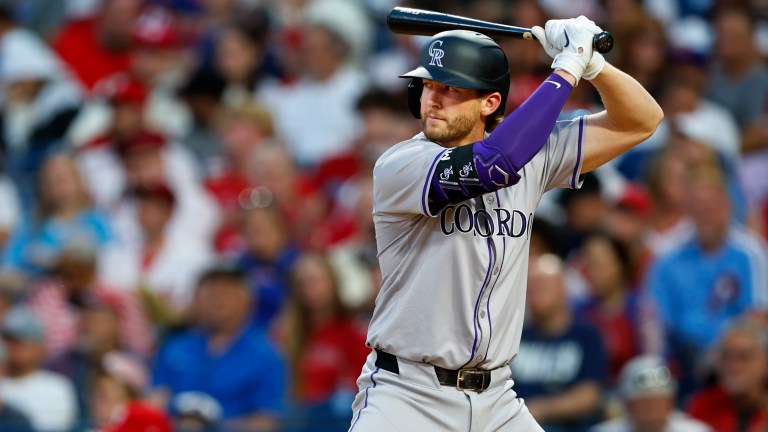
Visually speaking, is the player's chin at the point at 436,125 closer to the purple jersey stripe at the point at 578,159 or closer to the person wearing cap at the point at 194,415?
the purple jersey stripe at the point at 578,159

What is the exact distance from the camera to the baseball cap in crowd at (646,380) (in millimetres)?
6105

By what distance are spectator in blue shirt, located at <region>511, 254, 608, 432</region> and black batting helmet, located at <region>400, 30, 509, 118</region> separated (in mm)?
2884

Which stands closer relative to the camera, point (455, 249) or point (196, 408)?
point (455, 249)

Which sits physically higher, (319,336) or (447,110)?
(319,336)

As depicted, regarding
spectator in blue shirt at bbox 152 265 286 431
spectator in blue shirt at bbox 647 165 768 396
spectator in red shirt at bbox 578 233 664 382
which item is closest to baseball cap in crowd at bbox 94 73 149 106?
spectator in blue shirt at bbox 152 265 286 431

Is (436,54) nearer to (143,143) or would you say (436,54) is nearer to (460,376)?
(460,376)

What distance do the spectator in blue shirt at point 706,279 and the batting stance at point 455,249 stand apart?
3.22m

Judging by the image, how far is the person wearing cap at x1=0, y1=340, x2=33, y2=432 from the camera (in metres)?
6.32

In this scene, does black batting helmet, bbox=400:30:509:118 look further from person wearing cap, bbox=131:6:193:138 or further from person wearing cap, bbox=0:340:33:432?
person wearing cap, bbox=131:6:193:138

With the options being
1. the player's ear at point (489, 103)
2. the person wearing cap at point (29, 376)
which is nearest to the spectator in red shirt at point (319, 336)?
the person wearing cap at point (29, 376)

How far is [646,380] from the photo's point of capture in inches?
242

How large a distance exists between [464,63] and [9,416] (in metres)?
3.82

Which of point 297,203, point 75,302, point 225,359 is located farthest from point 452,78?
point 297,203

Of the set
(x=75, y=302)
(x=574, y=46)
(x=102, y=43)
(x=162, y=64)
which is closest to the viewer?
(x=574, y=46)
